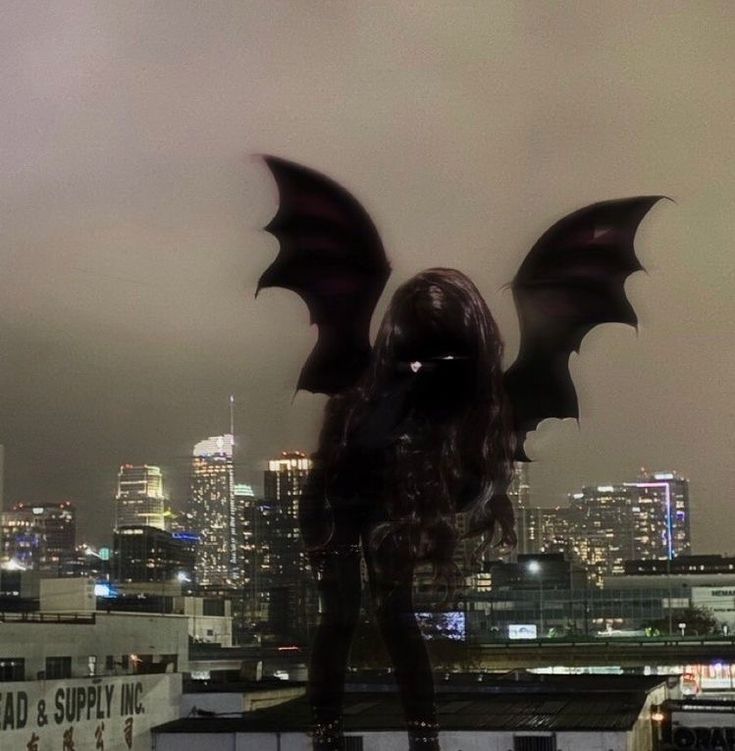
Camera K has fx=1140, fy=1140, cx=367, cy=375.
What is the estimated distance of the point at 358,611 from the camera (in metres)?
3.51

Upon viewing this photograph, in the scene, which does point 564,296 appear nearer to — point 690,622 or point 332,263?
point 332,263

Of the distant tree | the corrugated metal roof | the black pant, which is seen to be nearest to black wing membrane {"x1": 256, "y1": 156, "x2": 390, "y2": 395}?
the black pant

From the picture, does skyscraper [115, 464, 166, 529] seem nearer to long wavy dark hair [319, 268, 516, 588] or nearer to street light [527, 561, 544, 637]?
long wavy dark hair [319, 268, 516, 588]

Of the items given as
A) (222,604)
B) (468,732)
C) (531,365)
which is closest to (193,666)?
(222,604)

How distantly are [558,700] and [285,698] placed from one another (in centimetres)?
100

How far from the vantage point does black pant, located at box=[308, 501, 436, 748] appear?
3482mm

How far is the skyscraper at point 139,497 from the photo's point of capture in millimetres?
4129

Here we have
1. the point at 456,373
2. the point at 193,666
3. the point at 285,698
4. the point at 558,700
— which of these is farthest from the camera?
the point at 193,666

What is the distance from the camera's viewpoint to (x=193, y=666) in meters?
4.39

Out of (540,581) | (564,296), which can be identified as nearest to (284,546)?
(540,581)

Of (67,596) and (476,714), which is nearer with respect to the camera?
(476,714)

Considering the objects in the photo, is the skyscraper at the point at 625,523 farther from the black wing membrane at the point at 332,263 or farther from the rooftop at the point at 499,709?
the black wing membrane at the point at 332,263

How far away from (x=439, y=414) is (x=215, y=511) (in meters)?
0.90

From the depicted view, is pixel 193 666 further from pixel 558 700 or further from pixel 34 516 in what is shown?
pixel 558 700
